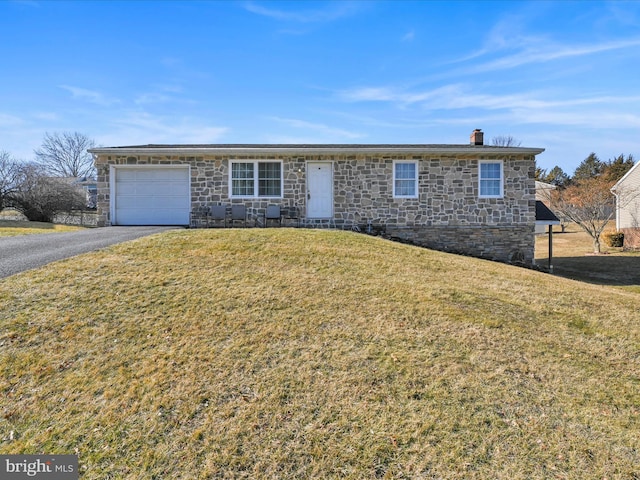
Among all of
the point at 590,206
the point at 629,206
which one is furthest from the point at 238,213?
the point at 629,206

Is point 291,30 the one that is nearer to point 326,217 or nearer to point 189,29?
point 189,29

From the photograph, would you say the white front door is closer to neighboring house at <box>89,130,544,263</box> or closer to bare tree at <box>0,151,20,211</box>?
neighboring house at <box>89,130,544,263</box>

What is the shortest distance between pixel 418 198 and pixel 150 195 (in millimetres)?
10009

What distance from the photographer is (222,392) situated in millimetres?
3469

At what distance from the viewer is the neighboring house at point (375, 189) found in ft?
44.0

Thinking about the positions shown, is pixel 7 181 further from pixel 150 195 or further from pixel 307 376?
pixel 307 376

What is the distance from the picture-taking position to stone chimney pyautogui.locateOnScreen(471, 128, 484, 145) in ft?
48.5

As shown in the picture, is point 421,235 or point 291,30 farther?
point 421,235

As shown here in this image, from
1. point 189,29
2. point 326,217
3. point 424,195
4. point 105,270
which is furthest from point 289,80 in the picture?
point 105,270

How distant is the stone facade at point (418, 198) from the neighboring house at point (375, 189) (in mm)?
36

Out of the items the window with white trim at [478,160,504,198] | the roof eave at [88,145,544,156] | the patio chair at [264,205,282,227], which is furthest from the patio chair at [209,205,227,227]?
the window with white trim at [478,160,504,198]

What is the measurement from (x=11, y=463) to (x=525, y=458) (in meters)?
3.93

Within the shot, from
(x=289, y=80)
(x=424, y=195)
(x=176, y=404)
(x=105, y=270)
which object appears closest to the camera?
(x=176, y=404)

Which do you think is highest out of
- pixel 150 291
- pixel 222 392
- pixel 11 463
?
pixel 150 291
